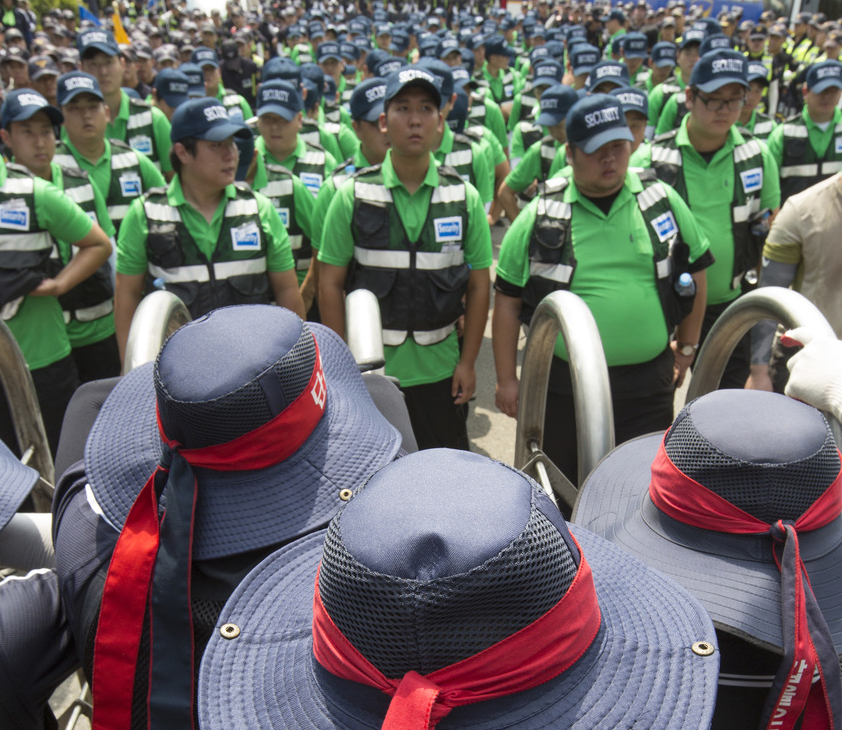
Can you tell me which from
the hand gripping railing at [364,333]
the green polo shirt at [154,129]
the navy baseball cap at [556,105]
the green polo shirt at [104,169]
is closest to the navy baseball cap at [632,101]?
the navy baseball cap at [556,105]

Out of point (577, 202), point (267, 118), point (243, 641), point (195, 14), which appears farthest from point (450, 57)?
point (195, 14)

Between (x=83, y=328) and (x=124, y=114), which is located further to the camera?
(x=124, y=114)

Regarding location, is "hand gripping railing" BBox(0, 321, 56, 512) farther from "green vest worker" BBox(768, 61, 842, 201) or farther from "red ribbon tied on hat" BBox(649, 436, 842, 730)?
"green vest worker" BBox(768, 61, 842, 201)

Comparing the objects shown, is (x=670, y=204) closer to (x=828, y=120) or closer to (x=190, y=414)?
(x=190, y=414)

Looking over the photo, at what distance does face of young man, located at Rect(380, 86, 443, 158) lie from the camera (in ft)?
10.5

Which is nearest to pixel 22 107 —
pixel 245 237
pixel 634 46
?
pixel 245 237

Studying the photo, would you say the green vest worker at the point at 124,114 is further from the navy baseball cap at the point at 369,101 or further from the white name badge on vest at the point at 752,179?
the white name badge on vest at the point at 752,179

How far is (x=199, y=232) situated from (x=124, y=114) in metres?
3.40

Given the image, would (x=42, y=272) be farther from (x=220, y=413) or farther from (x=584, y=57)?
(x=584, y=57)

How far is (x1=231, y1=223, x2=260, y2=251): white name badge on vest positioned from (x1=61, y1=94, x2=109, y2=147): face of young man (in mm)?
1978

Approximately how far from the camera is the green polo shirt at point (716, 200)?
3771 mm

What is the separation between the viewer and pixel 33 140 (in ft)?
12.9

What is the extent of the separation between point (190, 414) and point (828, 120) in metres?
5.27

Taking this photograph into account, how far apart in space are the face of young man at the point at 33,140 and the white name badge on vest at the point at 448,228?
7.40ft
